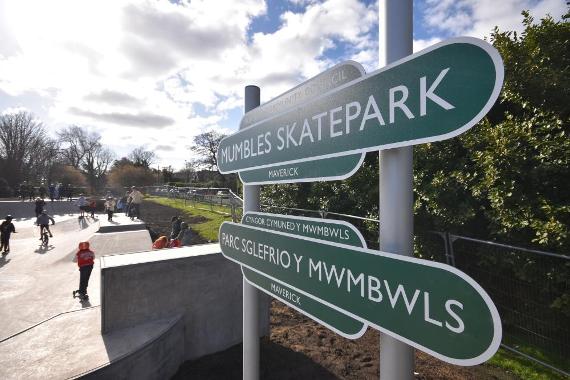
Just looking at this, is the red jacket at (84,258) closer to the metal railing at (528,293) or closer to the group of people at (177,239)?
the group of people at (177,239)

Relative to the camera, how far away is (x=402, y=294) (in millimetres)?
1211

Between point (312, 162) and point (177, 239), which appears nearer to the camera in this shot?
point (312, 162)

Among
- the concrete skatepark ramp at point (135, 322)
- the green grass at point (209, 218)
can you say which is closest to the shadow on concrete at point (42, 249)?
the green grass at point (209, 218)

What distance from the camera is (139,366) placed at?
13.6 feet

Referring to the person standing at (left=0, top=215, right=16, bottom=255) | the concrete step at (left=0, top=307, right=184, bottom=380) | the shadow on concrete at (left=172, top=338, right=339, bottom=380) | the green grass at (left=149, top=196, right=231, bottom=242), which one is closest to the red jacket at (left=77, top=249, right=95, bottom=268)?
→ the concrete step at (left=0, top=307, right=184, bottom=380)

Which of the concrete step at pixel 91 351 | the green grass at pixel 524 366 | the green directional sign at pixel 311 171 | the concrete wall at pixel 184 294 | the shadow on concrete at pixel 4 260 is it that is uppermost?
the green directional sign at pixel 311 171

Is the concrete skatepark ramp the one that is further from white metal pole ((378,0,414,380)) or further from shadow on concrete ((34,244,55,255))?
shadow on concrete ((34,244,55,255))

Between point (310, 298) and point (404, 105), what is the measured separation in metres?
1.10

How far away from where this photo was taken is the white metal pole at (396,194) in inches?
53.7

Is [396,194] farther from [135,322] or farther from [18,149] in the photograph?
[18,149]

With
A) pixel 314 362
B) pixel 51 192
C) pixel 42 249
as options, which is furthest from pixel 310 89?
pixel 51 192

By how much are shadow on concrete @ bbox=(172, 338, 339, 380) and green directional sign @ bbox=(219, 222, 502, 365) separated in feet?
11.2

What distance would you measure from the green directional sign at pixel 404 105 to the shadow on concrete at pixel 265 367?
12.8 feet

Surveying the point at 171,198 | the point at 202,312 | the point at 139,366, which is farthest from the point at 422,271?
the point at 171,198
